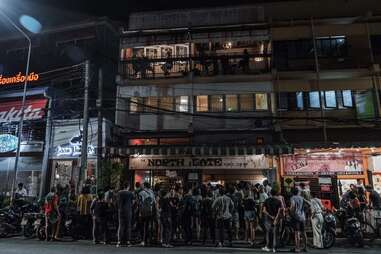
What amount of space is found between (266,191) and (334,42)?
12622 millimetres

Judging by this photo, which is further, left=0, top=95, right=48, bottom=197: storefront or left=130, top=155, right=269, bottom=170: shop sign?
left=0, top=95, right=48, bottom=197: storefront

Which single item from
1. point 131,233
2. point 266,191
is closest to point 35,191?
point 131,233

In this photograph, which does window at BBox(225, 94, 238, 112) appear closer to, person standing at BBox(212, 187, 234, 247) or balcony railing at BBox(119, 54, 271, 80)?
balcony railing at BBox(119, 54, 271, 80)

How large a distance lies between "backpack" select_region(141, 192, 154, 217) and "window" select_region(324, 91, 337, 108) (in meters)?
13.1

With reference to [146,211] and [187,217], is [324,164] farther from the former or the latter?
[146,211]

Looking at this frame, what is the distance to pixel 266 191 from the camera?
42.4 feet

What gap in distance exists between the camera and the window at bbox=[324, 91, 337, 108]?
63.9 ft

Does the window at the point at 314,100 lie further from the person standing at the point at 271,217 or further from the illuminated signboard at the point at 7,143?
the illuminated signboard at the point at 7,143

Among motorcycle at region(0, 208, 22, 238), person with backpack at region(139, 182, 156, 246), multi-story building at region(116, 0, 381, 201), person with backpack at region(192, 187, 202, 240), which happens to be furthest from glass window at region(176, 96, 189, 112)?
motorcycle at region(0, 208, 22, 238)

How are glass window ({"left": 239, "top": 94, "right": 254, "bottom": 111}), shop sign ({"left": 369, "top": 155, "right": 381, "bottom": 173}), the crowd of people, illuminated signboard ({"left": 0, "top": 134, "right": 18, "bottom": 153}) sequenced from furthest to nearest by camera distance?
illuminated signboard ({"left": 0, "top": 134, "right": 18, "bottom": 153})
glass window ({"left": 239, "top": 94, "right": 254, "bottom": 111})
shop sign ({"left": 369, "top": 155, "right": 381, "bottom": 173})
the crowd of people

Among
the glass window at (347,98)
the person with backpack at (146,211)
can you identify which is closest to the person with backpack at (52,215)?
the person with backpack at (146,211)

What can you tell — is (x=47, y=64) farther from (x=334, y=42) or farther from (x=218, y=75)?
(x=334, y=42)

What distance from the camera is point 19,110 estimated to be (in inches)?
842

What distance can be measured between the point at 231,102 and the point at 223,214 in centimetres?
971
